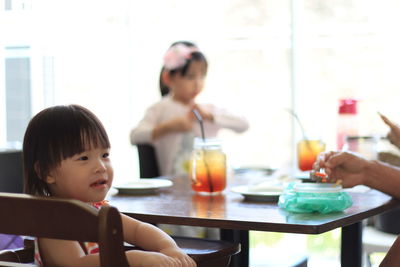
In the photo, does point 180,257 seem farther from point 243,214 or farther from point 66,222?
point 243,214

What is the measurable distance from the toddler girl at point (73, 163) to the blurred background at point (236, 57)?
2.24m

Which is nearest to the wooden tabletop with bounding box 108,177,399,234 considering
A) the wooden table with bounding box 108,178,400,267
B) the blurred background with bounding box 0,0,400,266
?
the wooden table with bounding box 108,178,400,267

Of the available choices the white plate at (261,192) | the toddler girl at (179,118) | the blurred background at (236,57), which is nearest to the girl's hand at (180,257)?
the white plate at (261,192)

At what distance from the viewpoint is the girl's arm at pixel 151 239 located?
1452 mm

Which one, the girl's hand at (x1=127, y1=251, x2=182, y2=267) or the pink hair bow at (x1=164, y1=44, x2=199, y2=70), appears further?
the pink hair bow at (x1=164, y1=44, x2=199, y2=70)

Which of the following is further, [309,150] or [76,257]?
[309,150]

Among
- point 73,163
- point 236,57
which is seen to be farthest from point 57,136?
point 236,57

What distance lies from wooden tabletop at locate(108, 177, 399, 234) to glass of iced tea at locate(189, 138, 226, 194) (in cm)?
4

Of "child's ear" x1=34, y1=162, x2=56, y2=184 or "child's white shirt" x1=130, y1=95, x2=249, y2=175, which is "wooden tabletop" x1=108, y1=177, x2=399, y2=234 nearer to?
"child's ear" x1=34, y1=162, x2=56, y2=184

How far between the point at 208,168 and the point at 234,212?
40cm

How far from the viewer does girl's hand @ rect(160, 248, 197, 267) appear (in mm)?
1433

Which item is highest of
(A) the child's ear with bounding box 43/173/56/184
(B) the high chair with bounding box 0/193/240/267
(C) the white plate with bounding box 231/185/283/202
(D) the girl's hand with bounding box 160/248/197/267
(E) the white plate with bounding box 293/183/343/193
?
(A) the child's ear with bounding box 43/173/56/184

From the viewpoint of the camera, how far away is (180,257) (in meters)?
1.44

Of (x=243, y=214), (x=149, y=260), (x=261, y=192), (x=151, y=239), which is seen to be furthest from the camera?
(x=261, y=192)
